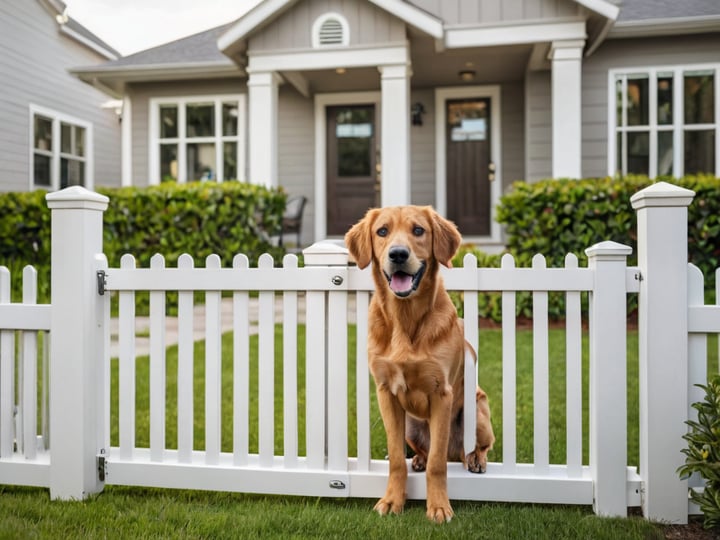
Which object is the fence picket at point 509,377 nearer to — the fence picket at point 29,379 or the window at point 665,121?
the fence picket at point 29,379

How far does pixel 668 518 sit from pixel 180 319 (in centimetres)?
216

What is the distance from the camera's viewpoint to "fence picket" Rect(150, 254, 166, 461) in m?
2.86

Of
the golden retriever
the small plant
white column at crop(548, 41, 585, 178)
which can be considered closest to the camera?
the small plant

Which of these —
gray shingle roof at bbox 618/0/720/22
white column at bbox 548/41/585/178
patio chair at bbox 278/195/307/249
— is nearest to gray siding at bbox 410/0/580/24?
white column at bbox 548/41/585/178

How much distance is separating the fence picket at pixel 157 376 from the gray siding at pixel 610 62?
7.99 meters

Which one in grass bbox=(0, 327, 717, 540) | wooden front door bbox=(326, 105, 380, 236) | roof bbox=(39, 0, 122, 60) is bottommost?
grass bbox=(0, 327, 717, 540)

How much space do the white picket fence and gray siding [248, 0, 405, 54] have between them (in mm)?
6418

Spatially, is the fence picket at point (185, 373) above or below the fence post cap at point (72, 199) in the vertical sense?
below

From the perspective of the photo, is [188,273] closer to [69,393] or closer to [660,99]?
[69,393]

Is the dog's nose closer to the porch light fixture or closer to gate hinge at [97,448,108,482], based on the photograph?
gate hinge at [97,448,108,482]

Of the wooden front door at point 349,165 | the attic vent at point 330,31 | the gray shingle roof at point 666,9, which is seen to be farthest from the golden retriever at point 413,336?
the wooden front door at point 349,165

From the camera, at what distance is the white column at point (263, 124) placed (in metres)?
8.93

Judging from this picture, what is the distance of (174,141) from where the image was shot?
1137 centimetres

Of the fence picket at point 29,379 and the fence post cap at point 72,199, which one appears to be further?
the fence picket at point 29,379
